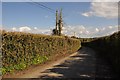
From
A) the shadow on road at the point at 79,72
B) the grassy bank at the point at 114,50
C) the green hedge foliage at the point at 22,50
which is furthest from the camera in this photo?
the grassy bank at the point at 114,50

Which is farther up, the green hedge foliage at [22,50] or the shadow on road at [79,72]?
the green hedge foliage at [22,50]

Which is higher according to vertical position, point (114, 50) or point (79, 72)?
point (114, 50)

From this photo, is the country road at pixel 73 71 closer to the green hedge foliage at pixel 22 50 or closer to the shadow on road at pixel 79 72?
the shadow on road at pixel 79 72

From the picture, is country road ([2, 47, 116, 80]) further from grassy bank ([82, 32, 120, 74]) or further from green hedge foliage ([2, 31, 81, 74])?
green hedge foliage ([2, 31, 81, 74])

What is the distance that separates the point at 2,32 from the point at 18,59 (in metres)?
2.31

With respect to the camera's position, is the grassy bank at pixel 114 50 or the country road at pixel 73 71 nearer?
the country road at pixel 73 71

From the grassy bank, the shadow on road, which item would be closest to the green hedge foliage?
the shadow on road

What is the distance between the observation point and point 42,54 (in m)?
18.5

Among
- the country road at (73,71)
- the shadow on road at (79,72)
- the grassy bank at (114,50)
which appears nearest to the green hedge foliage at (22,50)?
the country road at (73,71)

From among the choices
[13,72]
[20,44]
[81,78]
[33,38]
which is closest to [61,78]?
[81,78]

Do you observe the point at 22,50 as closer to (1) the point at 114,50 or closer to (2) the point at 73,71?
(2) the point at 73,71

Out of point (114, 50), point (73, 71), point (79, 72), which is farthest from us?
point (114, 50)

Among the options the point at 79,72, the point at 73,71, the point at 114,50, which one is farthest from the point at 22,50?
the point at 114,50

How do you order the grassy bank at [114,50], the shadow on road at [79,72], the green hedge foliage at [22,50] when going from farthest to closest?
the grassy bank at [114,50] → the shadow on road at [79,72] → the green hedge foliage at [22,50]
